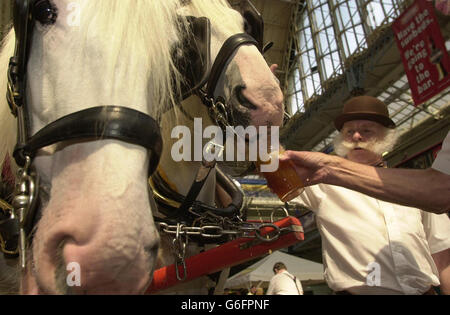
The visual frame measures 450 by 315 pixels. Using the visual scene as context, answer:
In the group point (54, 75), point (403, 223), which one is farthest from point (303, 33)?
point (54, 75)

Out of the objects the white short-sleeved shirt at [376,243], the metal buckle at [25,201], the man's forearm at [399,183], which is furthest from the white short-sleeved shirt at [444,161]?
the metal buckle at [25,201]

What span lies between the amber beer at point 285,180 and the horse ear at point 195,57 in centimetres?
34

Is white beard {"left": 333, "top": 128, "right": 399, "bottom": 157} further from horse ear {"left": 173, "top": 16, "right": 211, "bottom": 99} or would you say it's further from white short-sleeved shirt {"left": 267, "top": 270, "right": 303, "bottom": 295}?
white short-sleeved shirt {"left": 267, "top": 270, "right": 303, "bottom": 295}

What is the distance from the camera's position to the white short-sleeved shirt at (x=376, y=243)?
1.50 meters

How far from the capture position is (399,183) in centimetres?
116

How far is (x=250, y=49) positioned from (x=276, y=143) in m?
0.32

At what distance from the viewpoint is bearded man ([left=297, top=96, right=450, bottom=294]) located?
1501 mm

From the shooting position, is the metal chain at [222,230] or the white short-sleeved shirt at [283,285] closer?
the metal chain at [222,230]

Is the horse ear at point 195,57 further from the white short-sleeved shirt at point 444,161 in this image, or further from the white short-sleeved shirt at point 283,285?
the white short-sleeved shirt at point 283,285

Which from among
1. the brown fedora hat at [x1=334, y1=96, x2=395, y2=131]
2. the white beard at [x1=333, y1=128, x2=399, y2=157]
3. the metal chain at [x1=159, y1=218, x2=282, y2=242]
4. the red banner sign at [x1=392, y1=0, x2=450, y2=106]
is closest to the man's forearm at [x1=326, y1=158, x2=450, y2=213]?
the metal chain at [x1=159, y1=218, x2=282, y2=242]

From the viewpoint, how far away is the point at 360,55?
28.4ft

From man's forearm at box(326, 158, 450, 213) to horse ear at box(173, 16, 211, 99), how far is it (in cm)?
52

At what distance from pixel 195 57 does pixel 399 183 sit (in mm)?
805
